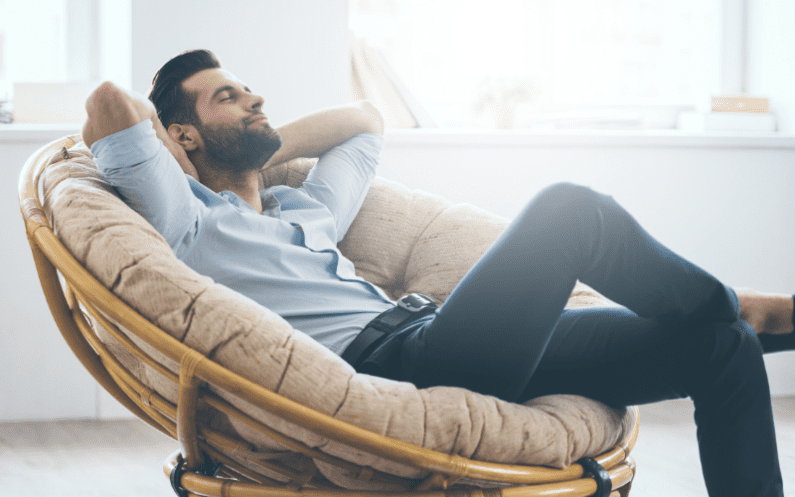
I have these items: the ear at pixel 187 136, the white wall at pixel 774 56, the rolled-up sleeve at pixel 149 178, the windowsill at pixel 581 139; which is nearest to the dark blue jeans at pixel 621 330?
the rolled-up sleeve at pixel 149 178

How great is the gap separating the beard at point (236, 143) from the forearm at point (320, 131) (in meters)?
0.15

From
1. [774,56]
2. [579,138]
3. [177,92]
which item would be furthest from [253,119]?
[774,56]

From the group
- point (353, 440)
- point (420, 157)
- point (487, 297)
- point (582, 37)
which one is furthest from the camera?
point (582, 37)

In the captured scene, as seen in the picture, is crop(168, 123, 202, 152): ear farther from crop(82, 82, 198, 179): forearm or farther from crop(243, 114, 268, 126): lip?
crop(82, 82, 198, 179): forearm

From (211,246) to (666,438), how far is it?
1.46m

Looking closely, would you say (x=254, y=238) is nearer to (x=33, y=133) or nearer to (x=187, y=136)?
(x=187, y=136)

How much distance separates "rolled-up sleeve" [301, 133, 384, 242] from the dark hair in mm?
276

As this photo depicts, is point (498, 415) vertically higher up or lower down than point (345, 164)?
lower down

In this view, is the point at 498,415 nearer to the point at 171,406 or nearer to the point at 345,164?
the point at 171,406

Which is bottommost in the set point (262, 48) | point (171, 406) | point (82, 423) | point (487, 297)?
point (82, 423)

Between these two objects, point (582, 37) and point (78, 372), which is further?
point (582, 37)

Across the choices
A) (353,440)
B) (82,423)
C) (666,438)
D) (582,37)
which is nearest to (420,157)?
(582,37)

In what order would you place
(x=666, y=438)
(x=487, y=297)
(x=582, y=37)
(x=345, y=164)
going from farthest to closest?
1. (x=582, y=37)
2. (x=666, y=438)
3. (x=345, y=164)
4. (x=487, y=297)

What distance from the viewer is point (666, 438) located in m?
1.98
